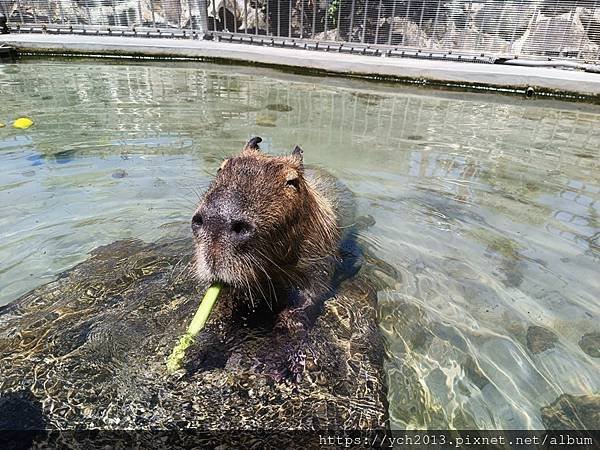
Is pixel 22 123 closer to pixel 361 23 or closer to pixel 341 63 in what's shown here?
pixel 341 63

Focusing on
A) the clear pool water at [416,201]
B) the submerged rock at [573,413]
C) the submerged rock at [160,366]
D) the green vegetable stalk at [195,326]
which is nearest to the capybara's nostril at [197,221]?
the green vegetable stalk at [195,326]

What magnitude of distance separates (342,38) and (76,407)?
42.8ft

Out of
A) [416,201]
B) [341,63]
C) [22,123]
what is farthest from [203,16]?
[416,201]

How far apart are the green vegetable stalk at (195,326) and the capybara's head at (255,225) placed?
0.20 ft

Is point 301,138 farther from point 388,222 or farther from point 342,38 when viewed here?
point 342,38

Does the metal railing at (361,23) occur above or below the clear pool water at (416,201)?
above

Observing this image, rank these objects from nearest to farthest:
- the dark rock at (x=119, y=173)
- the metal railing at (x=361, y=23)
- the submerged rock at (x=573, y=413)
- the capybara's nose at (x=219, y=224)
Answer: the capybara's nose at (x=219, y=224) < the submerged rock at (x=573, y=413) < the dark rock at (x=119, y=173) < the metal railing at (x=361, y=23)

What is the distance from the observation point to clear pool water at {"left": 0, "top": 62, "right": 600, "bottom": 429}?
2883 millimetres

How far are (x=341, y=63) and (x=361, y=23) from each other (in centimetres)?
212

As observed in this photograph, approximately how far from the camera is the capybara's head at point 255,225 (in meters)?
2.15

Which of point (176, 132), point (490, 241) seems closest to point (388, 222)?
point (490, 241)

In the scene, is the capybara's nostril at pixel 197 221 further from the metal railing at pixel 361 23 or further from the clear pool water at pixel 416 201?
the metal railing at pixel 361 23

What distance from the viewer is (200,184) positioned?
533 centimetres

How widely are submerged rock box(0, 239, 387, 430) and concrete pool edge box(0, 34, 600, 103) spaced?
9.33m
